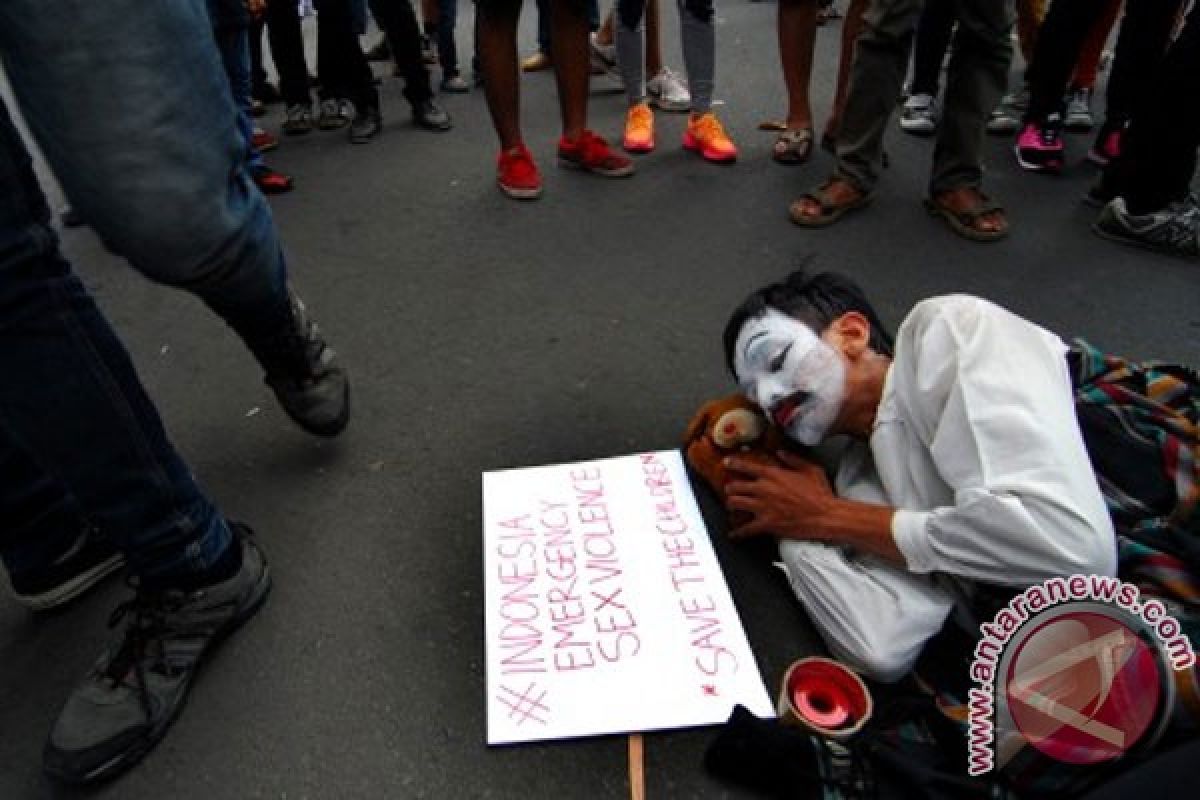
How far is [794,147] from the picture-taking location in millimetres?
2414

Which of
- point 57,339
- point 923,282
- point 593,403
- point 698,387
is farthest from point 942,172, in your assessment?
point 57,339

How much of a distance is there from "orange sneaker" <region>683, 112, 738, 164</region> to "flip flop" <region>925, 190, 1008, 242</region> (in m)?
0.69

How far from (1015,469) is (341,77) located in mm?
2711

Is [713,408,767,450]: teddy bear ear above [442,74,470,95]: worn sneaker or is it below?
above

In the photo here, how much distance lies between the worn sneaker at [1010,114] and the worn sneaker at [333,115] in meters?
2.20

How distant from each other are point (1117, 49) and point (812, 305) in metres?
1.88

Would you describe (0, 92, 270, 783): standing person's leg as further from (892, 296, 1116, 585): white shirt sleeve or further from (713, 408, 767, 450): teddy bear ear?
(892, 296, 1116, 585): white shirt sleeve

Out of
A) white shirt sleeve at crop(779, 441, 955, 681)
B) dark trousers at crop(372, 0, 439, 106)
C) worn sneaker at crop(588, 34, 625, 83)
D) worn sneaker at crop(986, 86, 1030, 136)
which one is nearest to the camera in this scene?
white shirt sleeve at crop(779, 441, 955, 681)

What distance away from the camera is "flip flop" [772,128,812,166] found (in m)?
2.41

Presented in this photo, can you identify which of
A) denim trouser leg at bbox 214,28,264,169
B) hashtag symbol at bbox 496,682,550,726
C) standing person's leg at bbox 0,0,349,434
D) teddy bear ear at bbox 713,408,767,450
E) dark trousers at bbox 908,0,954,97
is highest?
standing person's leg at bbox 0,0,349,434

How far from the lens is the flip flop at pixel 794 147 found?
241 centimetres

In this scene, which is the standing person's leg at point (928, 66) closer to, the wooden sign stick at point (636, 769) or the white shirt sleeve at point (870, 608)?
the white shirt sleeve at point (870, 608)

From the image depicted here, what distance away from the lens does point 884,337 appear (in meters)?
1.19

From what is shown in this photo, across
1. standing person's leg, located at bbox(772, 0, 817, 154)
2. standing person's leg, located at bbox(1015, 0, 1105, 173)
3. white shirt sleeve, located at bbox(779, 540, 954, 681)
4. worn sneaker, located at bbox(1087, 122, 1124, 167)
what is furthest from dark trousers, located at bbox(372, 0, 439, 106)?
white shirt sleeve, located at bbox(779, 540, 954, 681)
